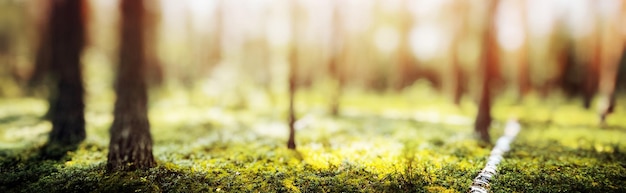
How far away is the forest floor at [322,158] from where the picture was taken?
7738 millimetres

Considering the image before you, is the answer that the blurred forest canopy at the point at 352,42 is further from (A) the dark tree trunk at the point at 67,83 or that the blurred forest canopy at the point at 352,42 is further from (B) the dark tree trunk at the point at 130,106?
(B) the dark tree trunk at the point at 130,106

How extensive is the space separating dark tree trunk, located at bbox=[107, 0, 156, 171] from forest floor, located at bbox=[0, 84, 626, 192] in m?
0.44

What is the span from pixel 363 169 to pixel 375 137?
4.35 metres

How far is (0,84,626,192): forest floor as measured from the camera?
774cm

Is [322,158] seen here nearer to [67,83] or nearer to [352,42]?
[67,83]

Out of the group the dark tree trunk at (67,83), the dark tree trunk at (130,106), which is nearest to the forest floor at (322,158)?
the dark tree trunk at (130,106)

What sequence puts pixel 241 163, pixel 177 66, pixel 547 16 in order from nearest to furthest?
pixel 241 163
pixel 547 16
pixel 177 66

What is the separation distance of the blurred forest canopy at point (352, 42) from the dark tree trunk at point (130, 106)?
35.6 ft

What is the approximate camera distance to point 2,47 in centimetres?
3478

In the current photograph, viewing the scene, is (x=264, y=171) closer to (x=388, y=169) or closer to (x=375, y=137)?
(x=388, y=169)

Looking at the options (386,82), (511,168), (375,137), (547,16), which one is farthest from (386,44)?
(511,168)

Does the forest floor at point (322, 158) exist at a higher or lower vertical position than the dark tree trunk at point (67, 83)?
lower

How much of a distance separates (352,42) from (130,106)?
32745 millimetres

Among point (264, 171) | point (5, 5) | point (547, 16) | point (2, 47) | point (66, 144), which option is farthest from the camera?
point (2, 47)
